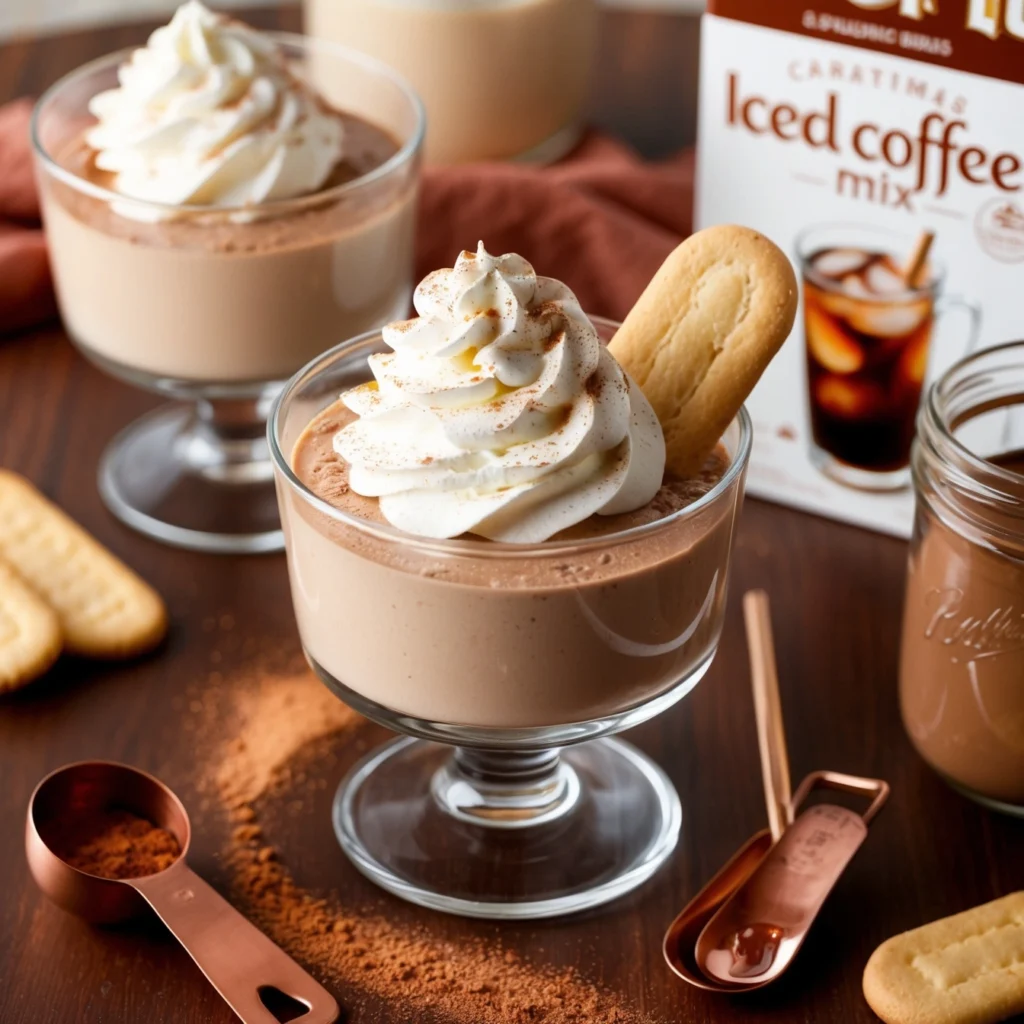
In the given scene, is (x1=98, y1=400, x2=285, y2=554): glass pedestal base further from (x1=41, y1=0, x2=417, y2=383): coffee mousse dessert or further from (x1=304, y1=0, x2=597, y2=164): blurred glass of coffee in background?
(x1=304, y1=0, x2=597, y2=164): blurred glass of coffee in background

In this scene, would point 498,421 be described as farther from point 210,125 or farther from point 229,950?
point 210,125

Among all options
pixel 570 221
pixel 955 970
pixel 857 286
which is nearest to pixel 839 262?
pixel 857 286

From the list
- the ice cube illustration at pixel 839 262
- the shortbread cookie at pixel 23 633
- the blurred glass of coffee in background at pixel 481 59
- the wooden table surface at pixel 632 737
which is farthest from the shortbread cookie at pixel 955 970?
the blurred glass of coffee in background at pixel 481 59

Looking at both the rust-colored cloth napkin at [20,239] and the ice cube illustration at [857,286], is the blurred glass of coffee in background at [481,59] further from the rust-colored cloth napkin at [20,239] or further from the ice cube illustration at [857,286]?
the ice cube illustration at [857,286]

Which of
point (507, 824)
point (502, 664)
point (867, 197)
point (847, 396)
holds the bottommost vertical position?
point (507, 824)

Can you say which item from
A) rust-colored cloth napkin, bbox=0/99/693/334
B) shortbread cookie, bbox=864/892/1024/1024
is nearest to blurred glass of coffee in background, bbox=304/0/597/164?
rust-colored cloth napkin, bbox=0/99/693/334

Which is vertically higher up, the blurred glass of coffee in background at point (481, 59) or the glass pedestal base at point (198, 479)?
the blurred glass of coffee in background at point (481, 59)
